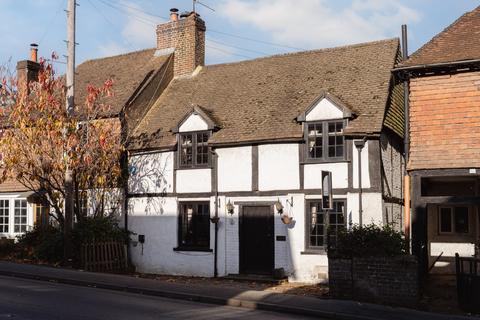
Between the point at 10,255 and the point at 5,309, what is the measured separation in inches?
468

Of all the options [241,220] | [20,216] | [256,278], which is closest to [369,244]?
[256,278]

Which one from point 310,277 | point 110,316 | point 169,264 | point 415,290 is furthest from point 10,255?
point 415,290

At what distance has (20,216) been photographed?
2402 cm

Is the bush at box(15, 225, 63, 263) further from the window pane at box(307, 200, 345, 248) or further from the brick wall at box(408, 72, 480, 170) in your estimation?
the brick wall at box(408, 72, 480, 170)

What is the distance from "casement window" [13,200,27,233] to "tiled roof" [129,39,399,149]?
20.9ft

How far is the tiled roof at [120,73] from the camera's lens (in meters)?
22.6

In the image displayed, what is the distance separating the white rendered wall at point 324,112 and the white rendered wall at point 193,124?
12.6ft

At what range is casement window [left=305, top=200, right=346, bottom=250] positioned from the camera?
17141mm

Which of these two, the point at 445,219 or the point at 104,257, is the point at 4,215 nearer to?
the point at 104,257

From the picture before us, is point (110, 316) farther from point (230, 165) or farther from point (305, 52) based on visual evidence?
point (305, 52)

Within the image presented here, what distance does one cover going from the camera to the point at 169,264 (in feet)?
64.4

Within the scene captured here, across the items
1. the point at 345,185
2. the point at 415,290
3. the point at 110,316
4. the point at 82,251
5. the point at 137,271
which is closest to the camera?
the point at 110,316

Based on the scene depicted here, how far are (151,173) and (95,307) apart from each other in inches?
370

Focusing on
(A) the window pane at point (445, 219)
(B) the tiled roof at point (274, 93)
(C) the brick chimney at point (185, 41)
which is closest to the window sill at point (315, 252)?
(B) the tiled roof at point (274, 93)
